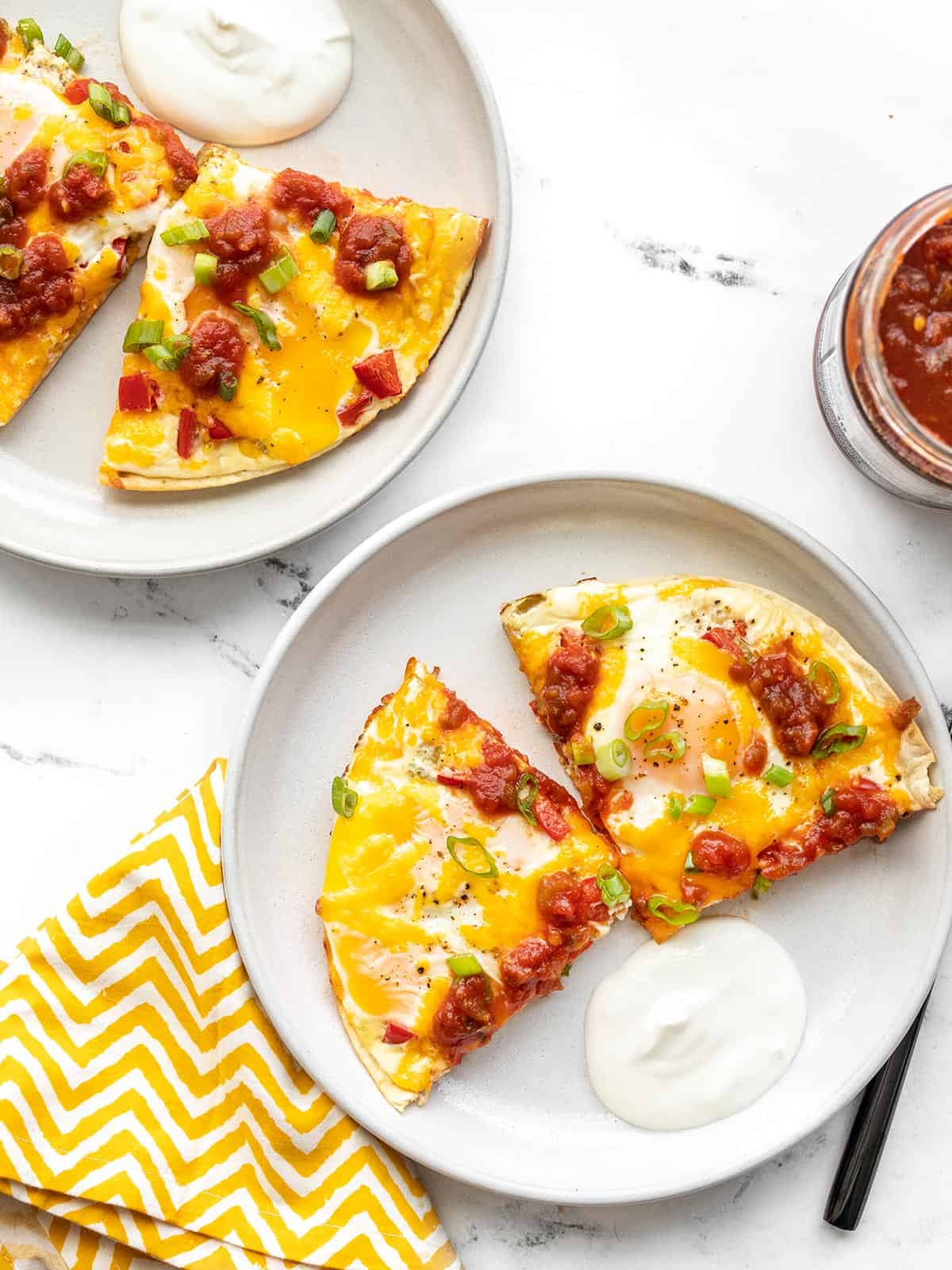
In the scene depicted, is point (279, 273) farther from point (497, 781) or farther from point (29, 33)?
point (497, 781)

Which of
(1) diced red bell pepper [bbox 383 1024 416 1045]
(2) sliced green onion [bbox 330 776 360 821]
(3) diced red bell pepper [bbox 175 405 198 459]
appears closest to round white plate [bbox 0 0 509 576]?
(3) diced red bell pepper [bbox 175 405 198 459]

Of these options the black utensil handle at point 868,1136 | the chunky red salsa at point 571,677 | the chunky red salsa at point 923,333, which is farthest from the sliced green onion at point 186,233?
the black utensil handle at point 868,1136

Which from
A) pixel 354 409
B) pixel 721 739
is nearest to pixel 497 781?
pixel 721 739

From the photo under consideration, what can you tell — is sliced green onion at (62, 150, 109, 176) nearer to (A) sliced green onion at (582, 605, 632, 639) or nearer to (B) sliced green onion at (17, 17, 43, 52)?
(B) sliced green onion at (17, 17, 43, 52)

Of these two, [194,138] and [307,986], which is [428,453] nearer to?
[194,138]

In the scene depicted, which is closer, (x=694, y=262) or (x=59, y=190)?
(x=59, y=190)
